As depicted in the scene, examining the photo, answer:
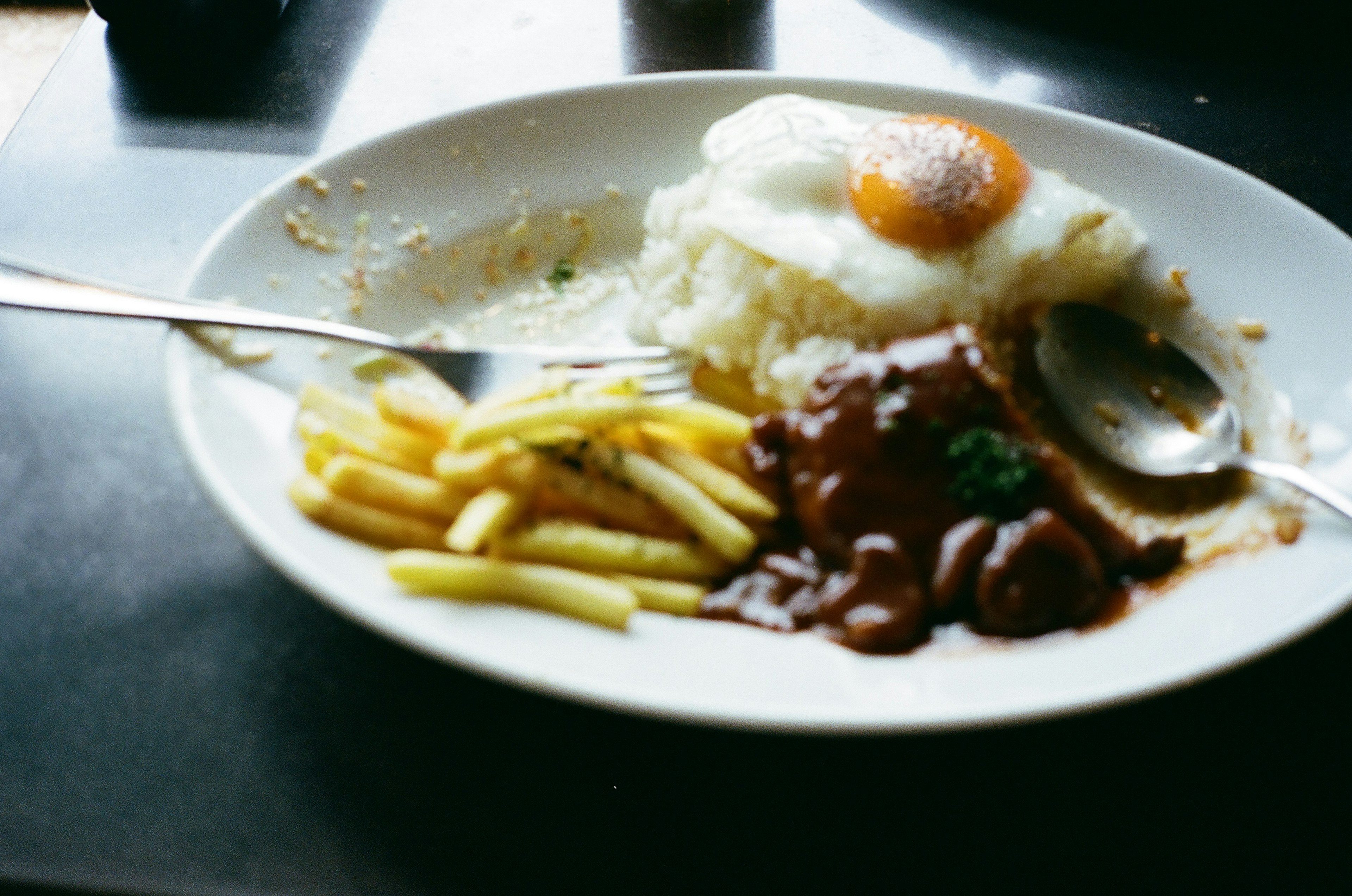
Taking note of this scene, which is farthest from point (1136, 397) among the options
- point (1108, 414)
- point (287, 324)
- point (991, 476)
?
point (287, 324)

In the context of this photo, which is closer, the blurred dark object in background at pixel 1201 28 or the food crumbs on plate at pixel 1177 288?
the food crumbs on plate at pixel 1177 288

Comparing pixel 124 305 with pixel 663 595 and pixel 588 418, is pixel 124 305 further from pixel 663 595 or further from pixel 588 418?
pixel 663 595

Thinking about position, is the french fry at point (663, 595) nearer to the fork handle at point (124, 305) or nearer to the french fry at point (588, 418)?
the french fry at point (588, 418)

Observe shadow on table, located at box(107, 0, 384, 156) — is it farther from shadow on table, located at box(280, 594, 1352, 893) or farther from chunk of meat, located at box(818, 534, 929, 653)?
chunk of meat, located at box(818, 534, 929, 653)

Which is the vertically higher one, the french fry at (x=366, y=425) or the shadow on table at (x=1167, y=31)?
the shadow on table at (x=1167, y=31)

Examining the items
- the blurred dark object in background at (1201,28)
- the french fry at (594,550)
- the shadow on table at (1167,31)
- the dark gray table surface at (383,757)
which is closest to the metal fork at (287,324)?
the french fry at (594,550)
